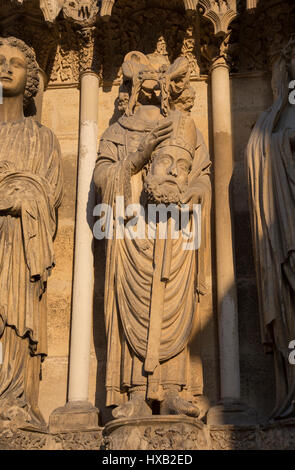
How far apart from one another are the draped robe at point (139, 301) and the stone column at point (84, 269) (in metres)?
0.38

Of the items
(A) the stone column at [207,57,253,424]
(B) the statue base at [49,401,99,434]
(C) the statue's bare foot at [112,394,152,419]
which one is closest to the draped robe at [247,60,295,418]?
(A) the stone column at [207,57,253,424]

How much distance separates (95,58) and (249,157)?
204cm

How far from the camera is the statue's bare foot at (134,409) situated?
6.38m

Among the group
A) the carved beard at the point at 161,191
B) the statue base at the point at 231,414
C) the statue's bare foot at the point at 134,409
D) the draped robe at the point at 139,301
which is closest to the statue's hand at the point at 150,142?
the draped robe at the point at 139,301

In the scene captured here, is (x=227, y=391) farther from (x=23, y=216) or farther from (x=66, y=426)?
(x=23, y=216)

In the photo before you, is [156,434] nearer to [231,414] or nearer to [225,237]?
[231,414]

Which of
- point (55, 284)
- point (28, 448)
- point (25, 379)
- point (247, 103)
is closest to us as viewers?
point (28, 448)

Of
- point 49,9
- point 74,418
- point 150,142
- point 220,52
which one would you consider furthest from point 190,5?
point 74,418

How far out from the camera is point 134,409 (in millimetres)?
6430

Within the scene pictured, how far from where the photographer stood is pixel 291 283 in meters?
6.70

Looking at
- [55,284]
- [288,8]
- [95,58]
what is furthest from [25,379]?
[288,8]

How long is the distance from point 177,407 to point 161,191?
1.68 metres

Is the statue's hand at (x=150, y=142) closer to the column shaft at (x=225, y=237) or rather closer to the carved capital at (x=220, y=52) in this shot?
the column shaft at (x=225, y=237)

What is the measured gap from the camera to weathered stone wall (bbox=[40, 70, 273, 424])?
716 cm
